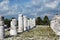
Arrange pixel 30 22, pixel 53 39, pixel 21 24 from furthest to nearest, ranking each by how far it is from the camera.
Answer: pixel 30 22 < pixel 21 24 < pixel 53 39

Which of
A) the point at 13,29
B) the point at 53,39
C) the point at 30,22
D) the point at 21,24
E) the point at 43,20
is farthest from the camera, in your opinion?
the point at 43,20

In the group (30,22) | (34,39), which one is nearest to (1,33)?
(34,39)

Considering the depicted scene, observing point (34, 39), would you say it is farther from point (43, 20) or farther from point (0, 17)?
point (43, 20)

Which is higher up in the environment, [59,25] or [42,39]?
[59,25]

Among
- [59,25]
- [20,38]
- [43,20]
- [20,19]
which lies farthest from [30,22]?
[43,20]

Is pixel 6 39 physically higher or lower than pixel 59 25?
lower

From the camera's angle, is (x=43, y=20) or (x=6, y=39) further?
(x=43, y=20)

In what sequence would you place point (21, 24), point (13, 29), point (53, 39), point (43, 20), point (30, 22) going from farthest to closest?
1. point (43, 20)
2. point (30, 22)
3. point (21, 24)
4. point (13, 29)
5. point (53, 39)

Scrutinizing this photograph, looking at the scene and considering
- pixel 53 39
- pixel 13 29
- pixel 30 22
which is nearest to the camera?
pixel 53 39

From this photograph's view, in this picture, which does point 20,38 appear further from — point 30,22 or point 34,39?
point 30,22

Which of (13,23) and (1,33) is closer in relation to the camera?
(1,33)

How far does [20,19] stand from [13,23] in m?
A: 6.69

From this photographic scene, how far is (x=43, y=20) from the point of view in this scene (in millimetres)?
84438

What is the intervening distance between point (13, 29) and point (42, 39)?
8.56 m
